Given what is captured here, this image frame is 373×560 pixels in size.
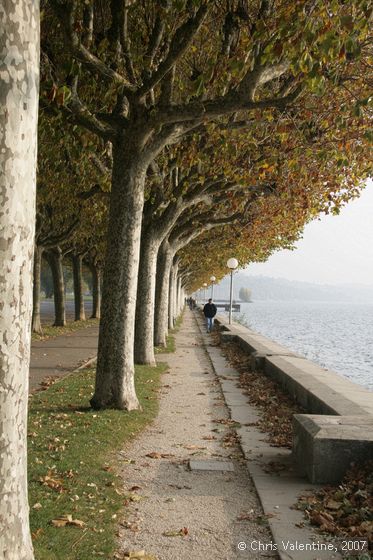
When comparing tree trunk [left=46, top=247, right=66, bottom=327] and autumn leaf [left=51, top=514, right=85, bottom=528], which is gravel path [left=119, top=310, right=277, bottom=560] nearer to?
autumn leaf [left=51, top=514, right=85, bottom=528]

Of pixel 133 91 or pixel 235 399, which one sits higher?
pixel 133 91

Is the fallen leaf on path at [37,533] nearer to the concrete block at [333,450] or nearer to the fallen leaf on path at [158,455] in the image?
the fallen leaf on path at [158,455]

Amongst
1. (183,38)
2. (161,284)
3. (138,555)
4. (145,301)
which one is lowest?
(138,555)

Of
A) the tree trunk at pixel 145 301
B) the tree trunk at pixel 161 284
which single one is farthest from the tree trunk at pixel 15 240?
the tree trunk at pixel 161 284

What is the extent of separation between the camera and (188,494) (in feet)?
20.4

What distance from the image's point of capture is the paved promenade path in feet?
47.2

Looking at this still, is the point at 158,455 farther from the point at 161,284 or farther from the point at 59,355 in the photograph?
the point at 161,284

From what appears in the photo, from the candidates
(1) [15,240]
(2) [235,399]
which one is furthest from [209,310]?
(1) [15,240]

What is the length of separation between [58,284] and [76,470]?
22179 mm

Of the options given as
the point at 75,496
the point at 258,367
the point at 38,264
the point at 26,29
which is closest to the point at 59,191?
the point at 38,264

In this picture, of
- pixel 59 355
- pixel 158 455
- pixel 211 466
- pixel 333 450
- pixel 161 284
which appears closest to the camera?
pixel 333 450

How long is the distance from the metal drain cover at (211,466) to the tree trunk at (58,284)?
21.7 m

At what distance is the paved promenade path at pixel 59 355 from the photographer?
47.2 ft

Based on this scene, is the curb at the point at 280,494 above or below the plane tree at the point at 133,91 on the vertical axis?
below
